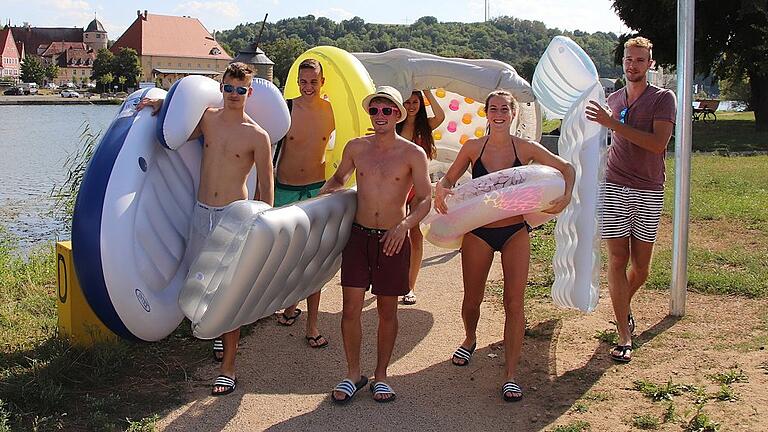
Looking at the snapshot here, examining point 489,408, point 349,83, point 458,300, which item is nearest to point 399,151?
point 489,408

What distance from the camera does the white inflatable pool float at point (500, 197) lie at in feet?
12.9

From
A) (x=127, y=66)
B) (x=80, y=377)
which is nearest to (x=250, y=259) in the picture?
(x=80, y=377)

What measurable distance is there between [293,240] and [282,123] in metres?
1.24

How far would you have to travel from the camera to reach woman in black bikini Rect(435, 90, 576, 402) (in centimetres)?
408

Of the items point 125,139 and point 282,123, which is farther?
point 282,123

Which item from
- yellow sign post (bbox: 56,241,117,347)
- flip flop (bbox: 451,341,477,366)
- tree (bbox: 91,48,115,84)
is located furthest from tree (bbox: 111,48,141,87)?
flip flop (bbox: 451,341,477,366)

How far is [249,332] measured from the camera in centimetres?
502

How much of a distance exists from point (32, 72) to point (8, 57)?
48.4 feet

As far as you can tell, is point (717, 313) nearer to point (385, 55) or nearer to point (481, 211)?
point (481, 211)

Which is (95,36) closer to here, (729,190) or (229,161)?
(729,190)

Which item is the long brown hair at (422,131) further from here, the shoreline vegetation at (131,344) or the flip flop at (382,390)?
the flip flop at (382,390)

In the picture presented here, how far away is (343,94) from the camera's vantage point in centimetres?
548

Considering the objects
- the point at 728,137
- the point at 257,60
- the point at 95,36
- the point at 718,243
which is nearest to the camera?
the point at 718,243

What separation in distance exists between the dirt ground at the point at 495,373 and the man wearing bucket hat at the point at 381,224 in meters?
0.25
